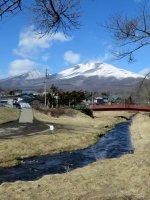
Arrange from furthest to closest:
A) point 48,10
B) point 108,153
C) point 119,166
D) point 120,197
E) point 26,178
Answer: point 108,153
point 26,178
point 119,166
point 120,197
point 48,10

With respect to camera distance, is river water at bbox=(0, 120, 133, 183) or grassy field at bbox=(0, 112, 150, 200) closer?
grassy field at bbox=(0, 112, 150, 200)

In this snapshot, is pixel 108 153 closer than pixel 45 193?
No

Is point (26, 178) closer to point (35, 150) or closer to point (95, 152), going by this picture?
point (35, 150)

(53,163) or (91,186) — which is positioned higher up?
(91,186)

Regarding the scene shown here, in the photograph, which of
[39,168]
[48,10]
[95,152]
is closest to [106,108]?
[95,152]

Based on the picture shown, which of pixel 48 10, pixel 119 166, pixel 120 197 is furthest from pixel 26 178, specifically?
pixel 48 10

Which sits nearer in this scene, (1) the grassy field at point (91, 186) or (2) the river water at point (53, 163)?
(1) the grassy field at point (91, 186)

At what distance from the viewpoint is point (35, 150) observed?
33000mm

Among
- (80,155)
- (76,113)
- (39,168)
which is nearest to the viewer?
(39,168)

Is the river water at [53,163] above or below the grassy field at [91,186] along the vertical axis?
below

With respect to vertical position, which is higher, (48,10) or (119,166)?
(48,10)

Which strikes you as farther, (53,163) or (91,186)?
(53,163)

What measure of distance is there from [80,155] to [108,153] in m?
3.22

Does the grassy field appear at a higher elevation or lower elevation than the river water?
higher
